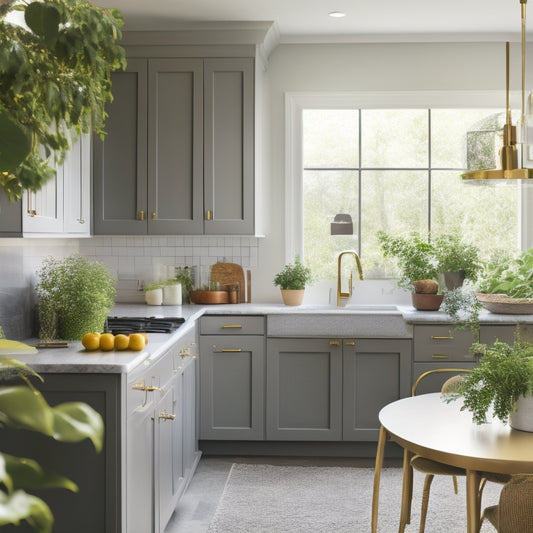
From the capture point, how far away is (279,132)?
17.2 feet

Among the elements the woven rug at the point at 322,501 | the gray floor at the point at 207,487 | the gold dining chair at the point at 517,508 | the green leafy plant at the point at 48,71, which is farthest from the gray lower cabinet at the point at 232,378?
the green leafy plant at the point at 48,71

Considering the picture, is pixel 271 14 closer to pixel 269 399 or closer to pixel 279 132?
pixel 279 132

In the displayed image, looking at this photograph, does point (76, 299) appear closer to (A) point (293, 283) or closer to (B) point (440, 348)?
(A) point (293, 283)

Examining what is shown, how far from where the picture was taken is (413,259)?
16.2 ft

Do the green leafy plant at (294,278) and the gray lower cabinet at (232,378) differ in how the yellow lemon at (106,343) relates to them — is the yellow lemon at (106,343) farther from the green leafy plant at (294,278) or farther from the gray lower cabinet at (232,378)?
the green leafy plant at (294,278)

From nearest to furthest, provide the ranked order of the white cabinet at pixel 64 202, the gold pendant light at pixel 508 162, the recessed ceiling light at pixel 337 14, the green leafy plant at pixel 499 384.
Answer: the green leafy plant at pixel 499 384
the gold pendant light at pixel 508 162
the white cabinet at pixel 64 202
the recessed ceiling light at pixel 337 14

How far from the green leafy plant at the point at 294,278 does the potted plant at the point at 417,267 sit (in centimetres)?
56

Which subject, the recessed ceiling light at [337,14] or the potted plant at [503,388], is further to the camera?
the recessed ceiling light at [337,14]

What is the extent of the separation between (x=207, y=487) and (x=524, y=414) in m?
2.15

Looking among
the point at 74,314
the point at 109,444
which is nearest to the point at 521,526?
the point at 109,444

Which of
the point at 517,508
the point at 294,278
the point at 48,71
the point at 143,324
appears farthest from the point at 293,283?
the point at 48,71

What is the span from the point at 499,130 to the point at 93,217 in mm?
2801

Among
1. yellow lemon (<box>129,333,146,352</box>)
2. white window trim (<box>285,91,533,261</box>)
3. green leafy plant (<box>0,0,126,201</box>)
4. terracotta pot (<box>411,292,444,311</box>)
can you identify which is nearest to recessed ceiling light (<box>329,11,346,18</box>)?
white window trim (<box>285,91,533,261</box>)

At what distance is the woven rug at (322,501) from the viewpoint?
3.55m
